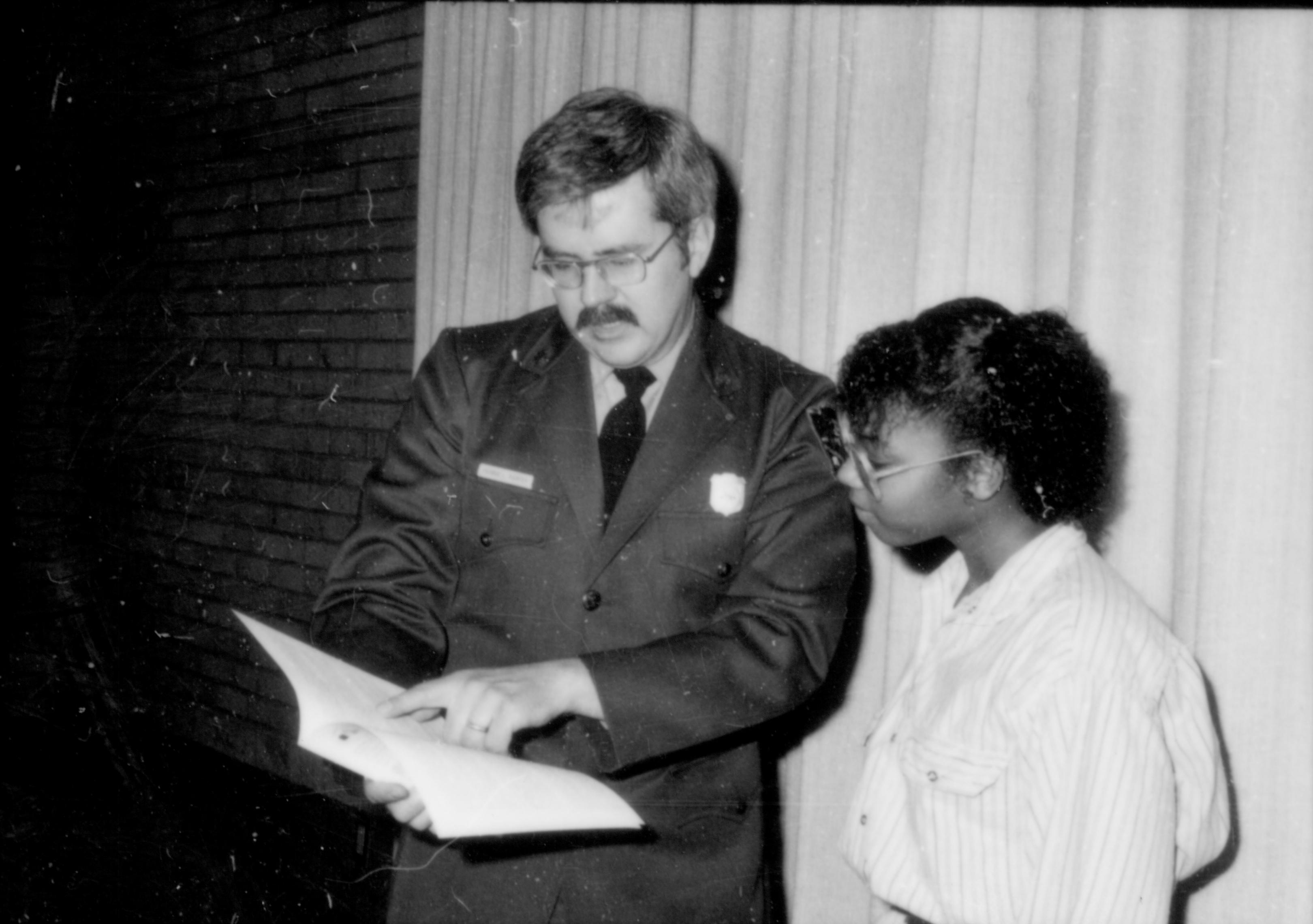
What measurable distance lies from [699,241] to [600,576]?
2.25 feet

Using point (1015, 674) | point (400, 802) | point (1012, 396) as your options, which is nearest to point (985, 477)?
point (1012, 396)

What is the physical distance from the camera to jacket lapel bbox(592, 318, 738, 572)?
1788 millimetres

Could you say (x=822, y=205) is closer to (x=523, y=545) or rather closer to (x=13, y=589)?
(x=523, y=545)

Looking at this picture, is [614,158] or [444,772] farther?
[614,158]

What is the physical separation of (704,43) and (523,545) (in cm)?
166

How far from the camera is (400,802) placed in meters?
1.42

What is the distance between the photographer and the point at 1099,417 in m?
1.56

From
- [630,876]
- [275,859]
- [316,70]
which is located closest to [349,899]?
[275,859]

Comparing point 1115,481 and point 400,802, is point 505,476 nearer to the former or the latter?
point 400,802

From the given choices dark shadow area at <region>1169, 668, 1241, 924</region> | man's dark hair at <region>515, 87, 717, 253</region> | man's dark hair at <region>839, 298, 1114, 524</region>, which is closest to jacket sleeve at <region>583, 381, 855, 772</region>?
man's dark hair at <region>839, 298, 1114, 524</region>

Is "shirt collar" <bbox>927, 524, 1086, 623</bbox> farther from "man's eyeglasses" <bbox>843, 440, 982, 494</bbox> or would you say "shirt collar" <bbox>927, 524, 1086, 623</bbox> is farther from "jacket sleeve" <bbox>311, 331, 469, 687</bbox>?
"jacket sleeve" <bbox>311, 331, 469, 687</bbox>

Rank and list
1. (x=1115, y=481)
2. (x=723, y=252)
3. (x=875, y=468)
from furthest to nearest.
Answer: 1. (x=723, y=252)
2. (x=1115, y=481)
3. (x=875, y=468)

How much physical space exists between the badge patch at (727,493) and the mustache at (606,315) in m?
0.34

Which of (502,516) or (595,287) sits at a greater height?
(595,287)
